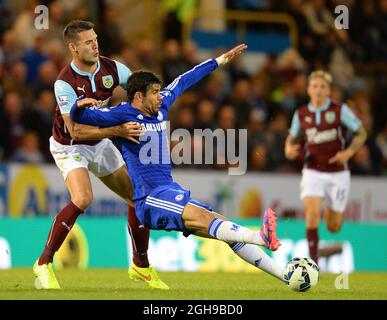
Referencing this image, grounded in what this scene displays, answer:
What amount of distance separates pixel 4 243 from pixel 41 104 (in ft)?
7.47

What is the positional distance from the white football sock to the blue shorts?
468 millimetres

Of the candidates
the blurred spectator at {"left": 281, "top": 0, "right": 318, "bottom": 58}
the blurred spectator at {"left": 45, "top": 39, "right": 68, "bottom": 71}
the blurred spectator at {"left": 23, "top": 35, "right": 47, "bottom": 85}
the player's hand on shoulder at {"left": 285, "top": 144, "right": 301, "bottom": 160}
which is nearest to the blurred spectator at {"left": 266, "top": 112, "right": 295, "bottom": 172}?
the blurred spectator at {"left": 281, "top": 0, "right": 318, "bottom": 58}

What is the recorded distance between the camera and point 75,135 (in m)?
8.78

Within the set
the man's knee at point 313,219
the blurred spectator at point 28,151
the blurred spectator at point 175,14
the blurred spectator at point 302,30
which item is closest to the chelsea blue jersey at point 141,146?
the man's knee at point 313,219

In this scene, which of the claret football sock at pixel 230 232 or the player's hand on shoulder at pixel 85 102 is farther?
the player's hand on shoulder at pixel 85 102

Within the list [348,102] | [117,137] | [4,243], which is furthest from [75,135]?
[348,102]

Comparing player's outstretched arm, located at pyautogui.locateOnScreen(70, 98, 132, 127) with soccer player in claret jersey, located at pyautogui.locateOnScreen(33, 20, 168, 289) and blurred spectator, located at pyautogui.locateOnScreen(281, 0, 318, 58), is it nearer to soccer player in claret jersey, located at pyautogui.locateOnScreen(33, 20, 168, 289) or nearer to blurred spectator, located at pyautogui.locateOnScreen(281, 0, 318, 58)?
soccer player in claret jersey, located at pyautogui.locateOnScreen(33, 20, 168, 289)

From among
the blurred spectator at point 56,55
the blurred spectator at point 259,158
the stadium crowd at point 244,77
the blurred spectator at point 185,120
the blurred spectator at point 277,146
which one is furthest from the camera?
the blurred spectator at point 277,146

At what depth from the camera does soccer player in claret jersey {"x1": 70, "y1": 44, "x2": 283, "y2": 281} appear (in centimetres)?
831

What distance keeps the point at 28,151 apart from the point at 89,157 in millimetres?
4996

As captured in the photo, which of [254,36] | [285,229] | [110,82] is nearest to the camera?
[110,82]

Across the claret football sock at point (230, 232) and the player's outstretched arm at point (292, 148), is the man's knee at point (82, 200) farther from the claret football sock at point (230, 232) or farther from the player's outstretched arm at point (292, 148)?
the player's outstretched arm at point (292, 148)

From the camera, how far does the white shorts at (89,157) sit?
9406 millimetres
